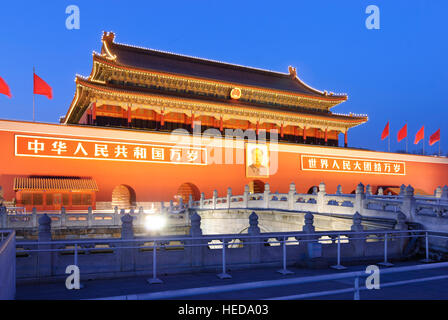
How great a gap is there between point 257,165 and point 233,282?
2203 centimetres

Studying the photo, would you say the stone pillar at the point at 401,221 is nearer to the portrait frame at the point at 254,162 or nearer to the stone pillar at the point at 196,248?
the stone pillar at the point at 196,248

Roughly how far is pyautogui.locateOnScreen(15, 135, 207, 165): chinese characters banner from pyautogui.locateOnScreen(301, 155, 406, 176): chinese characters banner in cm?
961

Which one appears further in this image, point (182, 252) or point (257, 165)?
point (257, 165)

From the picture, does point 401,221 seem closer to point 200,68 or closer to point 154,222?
point 154,222

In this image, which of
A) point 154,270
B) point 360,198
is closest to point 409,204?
point 360,198

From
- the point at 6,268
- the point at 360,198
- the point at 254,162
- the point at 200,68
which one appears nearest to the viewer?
the point at 6,268

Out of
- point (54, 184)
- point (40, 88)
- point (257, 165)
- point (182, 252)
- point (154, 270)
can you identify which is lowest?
point (154, 270)

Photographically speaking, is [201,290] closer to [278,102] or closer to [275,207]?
[275,207]

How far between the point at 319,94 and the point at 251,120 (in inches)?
352

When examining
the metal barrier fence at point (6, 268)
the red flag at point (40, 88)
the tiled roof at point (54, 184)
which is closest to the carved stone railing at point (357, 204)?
the tiled roof at point (54, 184)

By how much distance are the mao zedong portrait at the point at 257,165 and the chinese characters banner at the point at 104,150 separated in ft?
12.9

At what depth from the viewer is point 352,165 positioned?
3409 centimetres

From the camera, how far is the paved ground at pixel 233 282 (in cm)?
658
